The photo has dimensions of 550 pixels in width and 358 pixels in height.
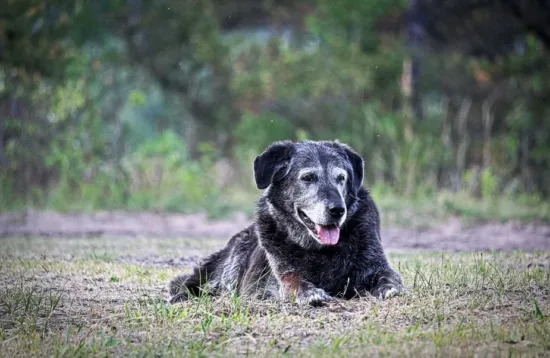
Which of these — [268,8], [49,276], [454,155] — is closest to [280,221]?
[49,276]

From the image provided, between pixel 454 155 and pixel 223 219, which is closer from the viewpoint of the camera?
pixel 223 219

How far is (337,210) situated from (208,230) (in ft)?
26.6

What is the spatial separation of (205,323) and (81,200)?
461 inches

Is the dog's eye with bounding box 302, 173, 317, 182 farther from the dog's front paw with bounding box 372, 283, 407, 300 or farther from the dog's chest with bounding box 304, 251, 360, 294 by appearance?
the dog's front paw with bounding box 372, 283, 407, 300

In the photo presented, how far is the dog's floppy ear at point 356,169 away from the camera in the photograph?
22.8 ft

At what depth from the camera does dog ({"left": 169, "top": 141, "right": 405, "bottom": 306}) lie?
6410mm

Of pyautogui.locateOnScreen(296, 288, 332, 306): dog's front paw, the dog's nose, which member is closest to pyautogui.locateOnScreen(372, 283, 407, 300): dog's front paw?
pyautogui.locateOnScreen(296, 288, 332, 306): dog's front paw

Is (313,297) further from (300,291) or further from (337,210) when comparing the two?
(337,210)

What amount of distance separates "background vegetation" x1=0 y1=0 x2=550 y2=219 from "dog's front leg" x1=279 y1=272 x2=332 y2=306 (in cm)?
909

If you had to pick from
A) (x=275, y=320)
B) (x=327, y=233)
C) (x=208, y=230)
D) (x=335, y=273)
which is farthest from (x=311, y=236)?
(x=208, y=230)

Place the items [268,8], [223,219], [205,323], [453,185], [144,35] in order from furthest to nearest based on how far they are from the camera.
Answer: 1. [268,8]
2. [144,35]
3. [453,185]
4. [223,219]
5. [205,323]

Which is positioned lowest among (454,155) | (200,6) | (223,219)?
(223,219)

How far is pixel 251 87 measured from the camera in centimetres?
2370

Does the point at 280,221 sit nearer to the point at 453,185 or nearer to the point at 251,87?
the point at 453,185
